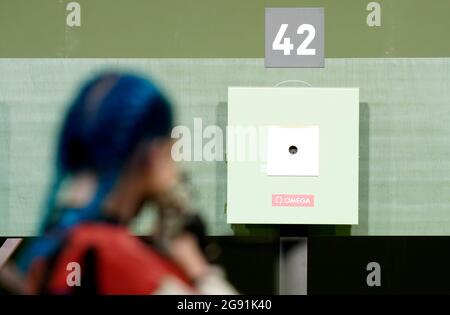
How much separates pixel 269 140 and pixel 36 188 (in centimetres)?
135

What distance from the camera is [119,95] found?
4.34 m

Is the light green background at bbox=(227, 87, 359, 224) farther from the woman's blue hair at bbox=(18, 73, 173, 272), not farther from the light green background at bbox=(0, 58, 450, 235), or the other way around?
the woman's blue hair at bbox=(18, 73, 173, 272)

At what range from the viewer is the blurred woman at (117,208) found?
170 inches

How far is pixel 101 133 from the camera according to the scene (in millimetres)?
4336

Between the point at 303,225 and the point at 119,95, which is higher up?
the point at 119,95

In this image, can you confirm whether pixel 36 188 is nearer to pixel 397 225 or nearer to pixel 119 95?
pixel 119 95

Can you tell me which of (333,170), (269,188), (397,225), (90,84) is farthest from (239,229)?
(90,84)

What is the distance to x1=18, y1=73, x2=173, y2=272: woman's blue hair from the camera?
14.1 feet

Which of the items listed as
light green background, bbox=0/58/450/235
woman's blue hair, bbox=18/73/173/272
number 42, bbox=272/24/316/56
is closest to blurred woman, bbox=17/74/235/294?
woman's blue hair, bbox=18/73/173/272

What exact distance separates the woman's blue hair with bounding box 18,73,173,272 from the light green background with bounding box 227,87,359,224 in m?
0.47

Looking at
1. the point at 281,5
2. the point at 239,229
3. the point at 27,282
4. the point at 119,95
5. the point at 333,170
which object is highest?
the point at 281,5

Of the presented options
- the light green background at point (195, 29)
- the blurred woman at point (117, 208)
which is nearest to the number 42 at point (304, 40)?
the light green background at point (195, 29)

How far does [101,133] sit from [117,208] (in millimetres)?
427

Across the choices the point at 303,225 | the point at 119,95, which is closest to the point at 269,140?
the point at 303,225
